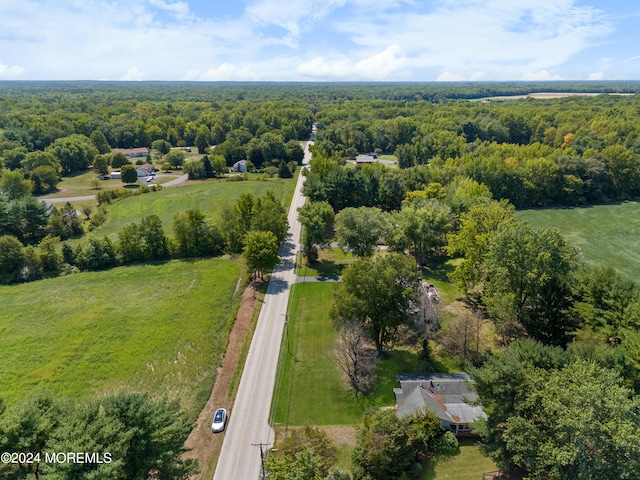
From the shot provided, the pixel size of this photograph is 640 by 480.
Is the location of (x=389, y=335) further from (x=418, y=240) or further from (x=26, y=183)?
Result: (x=26, y=183)

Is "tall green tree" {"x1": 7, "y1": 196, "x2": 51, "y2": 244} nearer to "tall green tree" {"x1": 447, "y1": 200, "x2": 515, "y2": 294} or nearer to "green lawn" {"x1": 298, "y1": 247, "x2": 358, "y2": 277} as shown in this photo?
"green lawn" {"x1": 298, "y1": 247, "x2": 358, "y2": 277}

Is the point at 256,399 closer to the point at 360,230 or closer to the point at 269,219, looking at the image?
the point at 360,230

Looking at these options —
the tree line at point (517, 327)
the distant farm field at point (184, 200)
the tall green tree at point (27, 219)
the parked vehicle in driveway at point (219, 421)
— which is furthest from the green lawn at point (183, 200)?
the parked vehicle in driveway at point (219, 421)

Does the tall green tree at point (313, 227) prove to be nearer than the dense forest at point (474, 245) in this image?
No

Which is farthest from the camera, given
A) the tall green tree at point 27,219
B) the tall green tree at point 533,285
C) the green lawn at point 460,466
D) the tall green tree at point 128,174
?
the tall green tree at point 128,174

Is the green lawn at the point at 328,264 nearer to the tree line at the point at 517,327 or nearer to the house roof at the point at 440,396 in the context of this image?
the tree line at the point at 517,327
